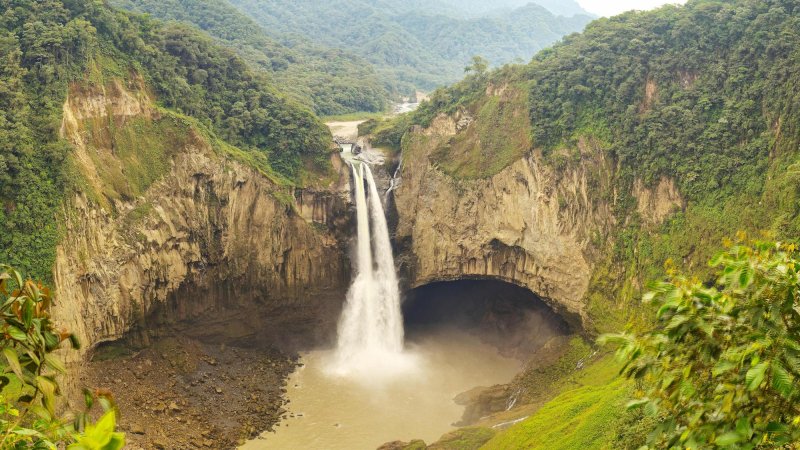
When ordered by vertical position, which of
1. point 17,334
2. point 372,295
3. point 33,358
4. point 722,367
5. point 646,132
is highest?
point 646,132

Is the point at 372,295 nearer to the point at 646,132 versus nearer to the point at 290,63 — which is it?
the point at 646,132

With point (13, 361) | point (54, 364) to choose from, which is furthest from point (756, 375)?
point (13, 361)

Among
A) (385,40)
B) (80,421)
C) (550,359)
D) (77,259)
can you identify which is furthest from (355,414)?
(385,40)

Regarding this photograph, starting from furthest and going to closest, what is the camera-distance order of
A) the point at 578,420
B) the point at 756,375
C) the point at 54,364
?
the point at 578,420, the point at 756,375, the point at 54,364

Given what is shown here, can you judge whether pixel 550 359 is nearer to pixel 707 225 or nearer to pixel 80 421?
pixel 707 225

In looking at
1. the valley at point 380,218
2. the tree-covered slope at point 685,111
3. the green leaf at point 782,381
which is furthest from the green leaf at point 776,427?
the tree-covered slope at point 685,111

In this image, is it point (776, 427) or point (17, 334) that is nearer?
point (17, 334)

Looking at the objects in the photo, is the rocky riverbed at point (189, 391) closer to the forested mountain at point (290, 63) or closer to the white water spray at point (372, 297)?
the white water spray at point (372, 297)
